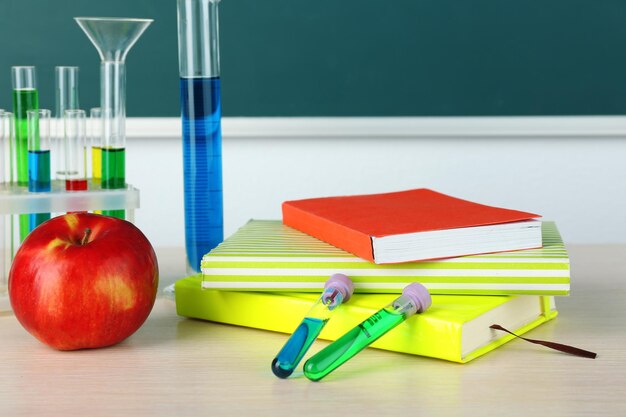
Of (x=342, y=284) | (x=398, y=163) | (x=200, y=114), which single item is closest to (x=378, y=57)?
(x=398, y=163)

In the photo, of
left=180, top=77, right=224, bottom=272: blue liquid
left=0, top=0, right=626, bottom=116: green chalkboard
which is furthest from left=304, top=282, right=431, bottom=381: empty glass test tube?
left=0, top=0, right=626, bottom=116: green chalkboard

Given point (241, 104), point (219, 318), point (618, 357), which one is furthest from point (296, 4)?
point (618, 357)

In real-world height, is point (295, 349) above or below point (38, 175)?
below

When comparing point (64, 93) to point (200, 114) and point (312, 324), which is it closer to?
point (200, 114)

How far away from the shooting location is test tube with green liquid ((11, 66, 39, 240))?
981mm

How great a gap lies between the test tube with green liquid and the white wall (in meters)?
0.97

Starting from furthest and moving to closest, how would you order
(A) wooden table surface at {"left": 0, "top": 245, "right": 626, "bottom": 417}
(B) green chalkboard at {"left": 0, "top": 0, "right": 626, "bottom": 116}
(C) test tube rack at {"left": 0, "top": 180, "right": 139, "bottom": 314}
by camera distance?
(B) green chalkboard at {"left": 0, "top": 0, "right": 626, "bottom": 116}
(C) test tube rack at {"left": 0, "top": 180, "right": 139, "bottom": 314}
(A) wooden table surface at {"left": 0, "top": 245, "right": 626, "bottom": 417}

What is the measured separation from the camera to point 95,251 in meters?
0.79

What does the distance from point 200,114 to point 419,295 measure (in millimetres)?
356

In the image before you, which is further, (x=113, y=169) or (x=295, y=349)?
(x=113, y=169)

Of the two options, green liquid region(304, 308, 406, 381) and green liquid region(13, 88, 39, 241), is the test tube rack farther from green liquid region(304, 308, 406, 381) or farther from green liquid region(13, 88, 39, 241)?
green liquid region(304, 308, 406, 381)

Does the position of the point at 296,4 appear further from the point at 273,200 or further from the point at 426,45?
the point at 273,200

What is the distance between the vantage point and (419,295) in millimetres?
773

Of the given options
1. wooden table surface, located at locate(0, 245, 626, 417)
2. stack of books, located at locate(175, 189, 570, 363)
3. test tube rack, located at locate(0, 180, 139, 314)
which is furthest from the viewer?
test tube rack, located at locate(0, 180, 139, 314)
